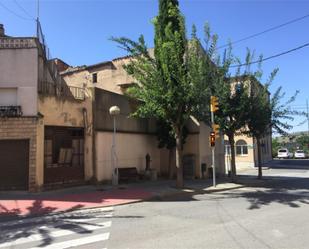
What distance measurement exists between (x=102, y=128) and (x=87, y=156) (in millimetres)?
1715

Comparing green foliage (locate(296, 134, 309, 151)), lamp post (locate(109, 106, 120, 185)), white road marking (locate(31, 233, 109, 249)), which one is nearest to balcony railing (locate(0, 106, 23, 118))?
lamp post (locate(109, 106, 120, 185))

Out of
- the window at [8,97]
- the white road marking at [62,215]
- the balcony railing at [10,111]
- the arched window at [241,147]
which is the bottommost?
the white road marking at [62,215]

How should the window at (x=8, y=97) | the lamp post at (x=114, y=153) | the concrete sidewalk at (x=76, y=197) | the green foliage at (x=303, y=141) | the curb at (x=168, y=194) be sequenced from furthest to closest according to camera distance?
the green foliage at (x=303, y=141), the lamp post at (x=114, y=153), the window at (x=8, y=97), the concrete sidewalk at (x=76, y=197), the curb at (x=168, y=194)

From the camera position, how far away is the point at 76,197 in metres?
15.0

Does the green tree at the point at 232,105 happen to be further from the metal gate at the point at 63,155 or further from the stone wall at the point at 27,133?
the stone wall at the point at 27,133

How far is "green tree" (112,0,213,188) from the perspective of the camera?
55.7 ft

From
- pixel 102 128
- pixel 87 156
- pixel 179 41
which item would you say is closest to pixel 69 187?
pixel 87 156

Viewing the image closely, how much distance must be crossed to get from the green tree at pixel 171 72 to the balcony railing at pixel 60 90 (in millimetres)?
2583

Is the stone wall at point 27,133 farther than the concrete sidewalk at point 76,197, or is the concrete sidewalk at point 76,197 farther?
the stone wall at point 27,133

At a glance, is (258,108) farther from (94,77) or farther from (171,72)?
(94,77)

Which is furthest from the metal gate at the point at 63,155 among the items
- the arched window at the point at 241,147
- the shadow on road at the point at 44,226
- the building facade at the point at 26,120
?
the arched window at the point at 241,147

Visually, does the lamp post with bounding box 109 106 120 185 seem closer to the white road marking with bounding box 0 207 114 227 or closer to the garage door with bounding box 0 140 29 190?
the garage door with bounding box 0 140 29 190

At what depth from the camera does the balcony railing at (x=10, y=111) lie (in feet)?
52.0

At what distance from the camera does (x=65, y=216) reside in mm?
11562
